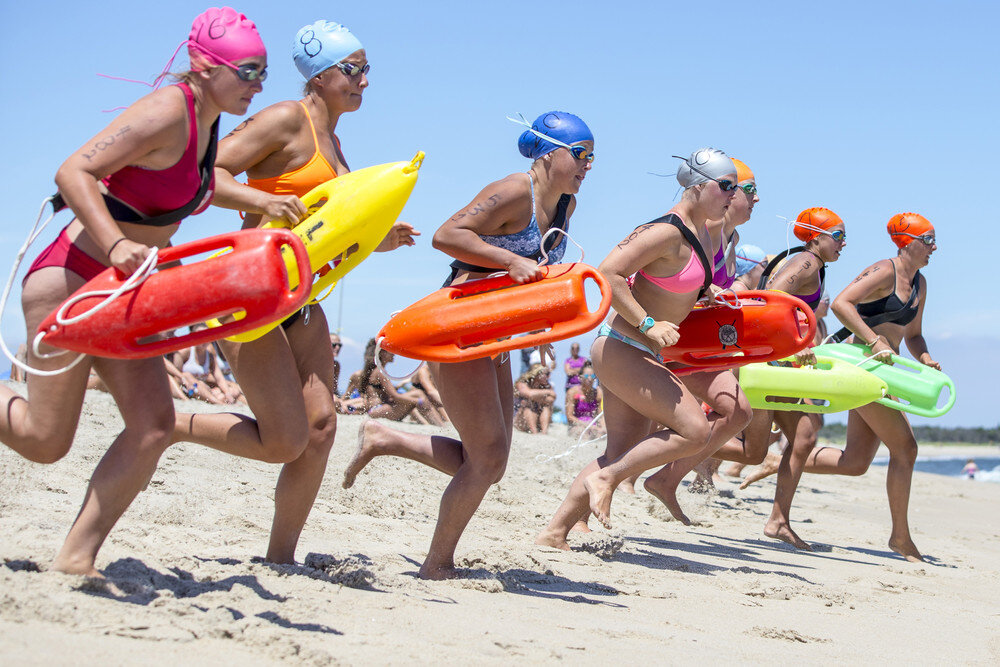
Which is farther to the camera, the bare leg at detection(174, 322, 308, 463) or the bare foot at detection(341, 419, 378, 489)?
the bare foot at detection(341, 419, 378, 489)

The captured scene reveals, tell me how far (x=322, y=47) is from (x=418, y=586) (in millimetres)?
2145

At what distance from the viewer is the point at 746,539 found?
7137mm

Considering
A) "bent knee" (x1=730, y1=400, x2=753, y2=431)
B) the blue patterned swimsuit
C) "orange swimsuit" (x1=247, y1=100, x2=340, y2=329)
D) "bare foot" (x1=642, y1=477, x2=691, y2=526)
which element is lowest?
"bare foot" (x1=642, y1=477, x2=691, y2=526)

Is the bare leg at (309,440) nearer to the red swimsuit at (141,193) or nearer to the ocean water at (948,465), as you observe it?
the red swimsuit at (141,193)

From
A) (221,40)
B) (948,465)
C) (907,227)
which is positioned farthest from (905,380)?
(948,465)

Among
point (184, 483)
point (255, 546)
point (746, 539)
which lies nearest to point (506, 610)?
point (255, 546)

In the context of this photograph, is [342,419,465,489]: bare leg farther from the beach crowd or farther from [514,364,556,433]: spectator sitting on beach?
[514,364,556,433]: spectator sitting on beach

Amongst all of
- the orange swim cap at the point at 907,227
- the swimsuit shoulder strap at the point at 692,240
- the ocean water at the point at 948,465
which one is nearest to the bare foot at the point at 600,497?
the swimsuit shoulder strap at the point at 692,240

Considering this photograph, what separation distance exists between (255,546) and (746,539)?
3950 millimetres

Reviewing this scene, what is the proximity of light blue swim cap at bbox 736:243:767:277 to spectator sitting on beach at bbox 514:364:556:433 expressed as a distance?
3554 mm

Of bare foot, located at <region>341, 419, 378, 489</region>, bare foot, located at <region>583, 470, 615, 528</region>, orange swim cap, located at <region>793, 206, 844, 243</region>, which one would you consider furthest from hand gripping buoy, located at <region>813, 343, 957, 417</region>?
bare foot, located at <region>341, 419, 378, 489</region>

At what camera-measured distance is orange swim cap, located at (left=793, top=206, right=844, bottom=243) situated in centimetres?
700

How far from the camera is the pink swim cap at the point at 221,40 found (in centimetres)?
323

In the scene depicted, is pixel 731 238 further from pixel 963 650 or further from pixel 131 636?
pixel 131 636
